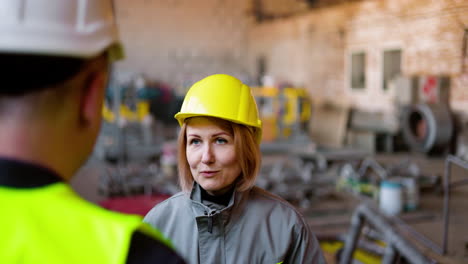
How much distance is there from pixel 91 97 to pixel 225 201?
35.6 inches

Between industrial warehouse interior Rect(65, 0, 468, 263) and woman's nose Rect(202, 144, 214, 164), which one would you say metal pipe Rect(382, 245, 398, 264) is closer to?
industrial warehouse interior Rect(65, 0, 468, 263)

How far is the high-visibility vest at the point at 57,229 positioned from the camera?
601 millimetres

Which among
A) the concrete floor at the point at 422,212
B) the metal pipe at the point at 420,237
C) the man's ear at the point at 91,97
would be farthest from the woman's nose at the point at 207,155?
the metal pipe at the point at 420,237

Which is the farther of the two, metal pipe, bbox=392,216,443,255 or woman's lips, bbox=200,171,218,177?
metal pipe, bbox=392,216,443,255

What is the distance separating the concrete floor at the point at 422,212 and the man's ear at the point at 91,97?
3.18 meters

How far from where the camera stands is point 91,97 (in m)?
0.73

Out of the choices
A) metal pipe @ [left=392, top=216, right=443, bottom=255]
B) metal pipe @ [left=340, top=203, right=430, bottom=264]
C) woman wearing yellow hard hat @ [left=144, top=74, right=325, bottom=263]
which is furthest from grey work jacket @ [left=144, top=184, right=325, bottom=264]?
metal pipe @ [left=392, top=216, right=443, bottom=255]

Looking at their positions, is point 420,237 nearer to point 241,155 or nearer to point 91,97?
point 241,155

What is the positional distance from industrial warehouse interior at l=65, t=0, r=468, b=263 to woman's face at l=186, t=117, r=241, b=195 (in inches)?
18.7

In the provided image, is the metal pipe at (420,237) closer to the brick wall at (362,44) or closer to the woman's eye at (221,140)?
the brick wall at (362,44)

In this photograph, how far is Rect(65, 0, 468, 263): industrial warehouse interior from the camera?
12.4 ft

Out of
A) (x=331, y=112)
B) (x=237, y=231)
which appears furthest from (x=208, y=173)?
(x=331, y=112)

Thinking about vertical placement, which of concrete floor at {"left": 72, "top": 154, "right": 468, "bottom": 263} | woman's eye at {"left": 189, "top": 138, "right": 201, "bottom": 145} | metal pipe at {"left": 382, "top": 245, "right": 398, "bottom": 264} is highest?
woman's eye at {"left": 189, "top": 138, "right": 201, "bottom": 145}

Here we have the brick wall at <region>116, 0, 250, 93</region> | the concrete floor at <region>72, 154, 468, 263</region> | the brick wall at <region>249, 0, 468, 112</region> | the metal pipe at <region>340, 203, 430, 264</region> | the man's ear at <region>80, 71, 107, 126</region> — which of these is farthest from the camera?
Result: the brick wall at <region>116, 0, 250, 93</region>
